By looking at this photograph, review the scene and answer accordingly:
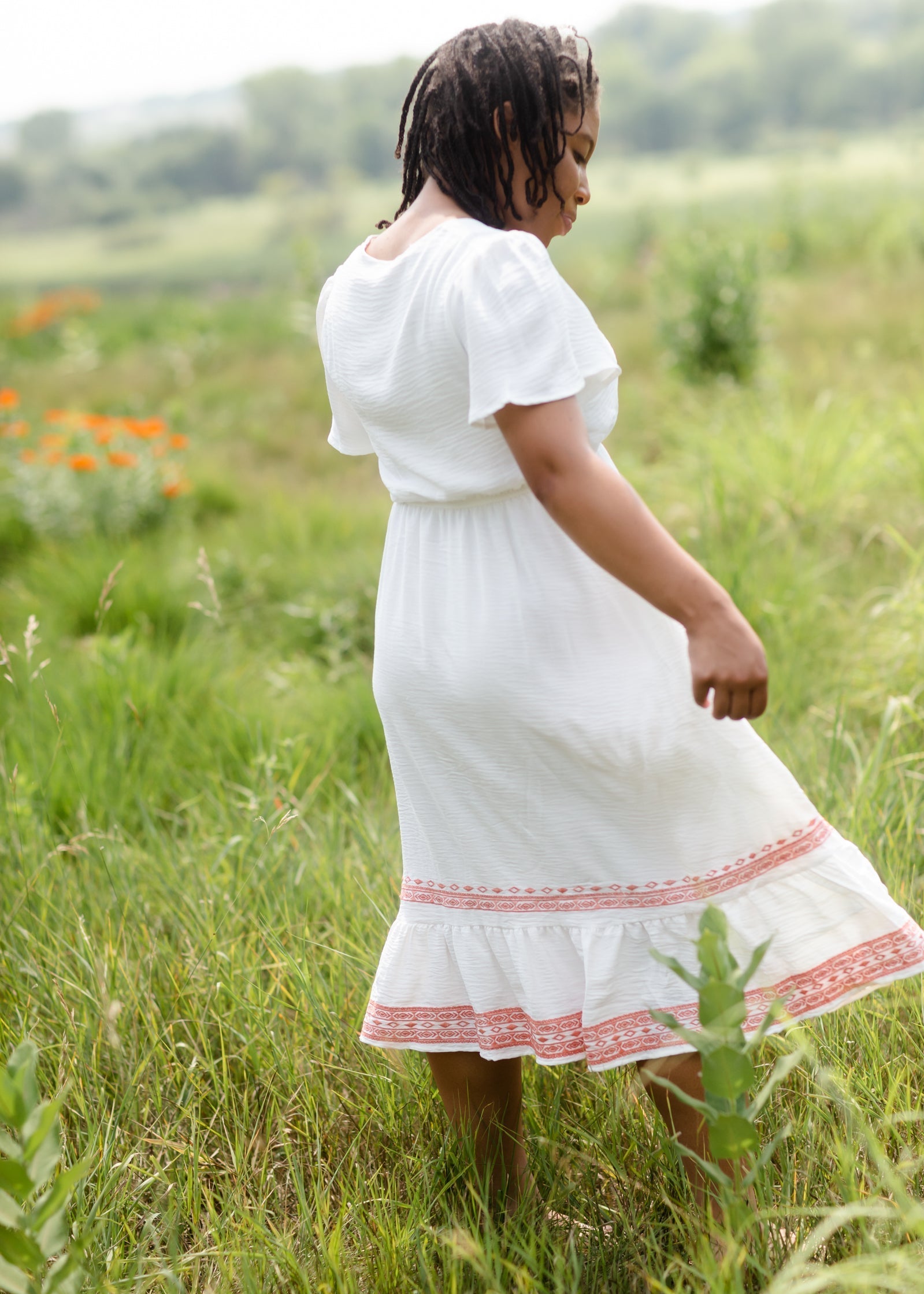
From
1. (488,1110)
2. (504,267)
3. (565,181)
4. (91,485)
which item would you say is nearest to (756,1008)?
(488,1110)

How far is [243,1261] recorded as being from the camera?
1.25 m

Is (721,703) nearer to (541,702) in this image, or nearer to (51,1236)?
(541,702)

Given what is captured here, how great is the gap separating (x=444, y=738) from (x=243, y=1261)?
649mm

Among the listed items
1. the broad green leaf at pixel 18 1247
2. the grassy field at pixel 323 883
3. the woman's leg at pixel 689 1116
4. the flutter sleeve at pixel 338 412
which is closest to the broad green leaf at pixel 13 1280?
the broad green leaf at pixel 18 1247

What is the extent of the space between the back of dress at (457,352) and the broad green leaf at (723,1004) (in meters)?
0.59

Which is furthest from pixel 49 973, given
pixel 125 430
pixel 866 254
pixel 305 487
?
pixel 866 254

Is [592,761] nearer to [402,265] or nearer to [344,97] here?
[402,265]

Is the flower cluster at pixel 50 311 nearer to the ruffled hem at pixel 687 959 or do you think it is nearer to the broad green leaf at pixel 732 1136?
the ruffled hem at pixel 687 959

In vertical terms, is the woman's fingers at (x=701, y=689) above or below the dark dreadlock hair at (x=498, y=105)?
below

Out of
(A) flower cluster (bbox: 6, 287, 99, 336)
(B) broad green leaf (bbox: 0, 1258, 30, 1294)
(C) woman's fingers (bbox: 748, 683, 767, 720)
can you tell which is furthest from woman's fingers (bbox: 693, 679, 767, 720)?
(A) flower cluster (bbox: 6, 287, 99, 336)

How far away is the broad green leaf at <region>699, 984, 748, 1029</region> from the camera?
93 centimetres

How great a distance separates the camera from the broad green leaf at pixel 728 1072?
0.92 metres

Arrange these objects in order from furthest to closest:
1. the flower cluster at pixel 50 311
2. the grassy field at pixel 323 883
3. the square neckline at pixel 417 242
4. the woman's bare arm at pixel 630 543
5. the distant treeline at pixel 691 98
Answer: the distant treeline at pixel 691 98 → the flower cluster at pixel 50 311 → the grassy field at pixel 323 883 → the square neckline at pixel 417 242 → the woman's bare arm at pixel 630 543

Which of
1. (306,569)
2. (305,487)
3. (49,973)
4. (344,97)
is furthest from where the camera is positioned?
(344,97)
